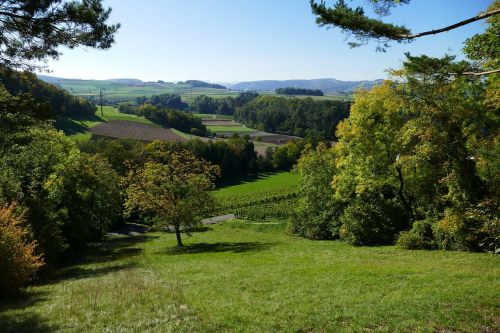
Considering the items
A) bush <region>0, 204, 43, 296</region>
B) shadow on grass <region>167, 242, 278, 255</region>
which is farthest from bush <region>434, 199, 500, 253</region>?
bush <region>0, 204, 43, 296</region>

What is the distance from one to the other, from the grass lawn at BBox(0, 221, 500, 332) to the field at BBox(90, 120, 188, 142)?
118m

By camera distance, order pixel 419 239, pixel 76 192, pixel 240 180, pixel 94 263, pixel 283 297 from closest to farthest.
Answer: pixel 283 297 → pixel 419 239 → pixel 94 263 → pixel 76 192 → pixel 240 180

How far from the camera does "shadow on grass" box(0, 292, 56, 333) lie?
13.2 meters

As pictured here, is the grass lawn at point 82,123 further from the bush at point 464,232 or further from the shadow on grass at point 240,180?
the bush at point 464,232

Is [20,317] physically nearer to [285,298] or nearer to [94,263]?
[285,298]

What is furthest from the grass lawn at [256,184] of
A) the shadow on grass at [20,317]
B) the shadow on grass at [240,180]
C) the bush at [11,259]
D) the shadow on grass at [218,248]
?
the shadow on grass at [20,317]

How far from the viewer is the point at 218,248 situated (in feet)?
128

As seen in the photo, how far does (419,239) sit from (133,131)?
439 ft

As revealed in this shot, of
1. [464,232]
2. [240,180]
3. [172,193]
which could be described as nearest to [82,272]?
[172,193]

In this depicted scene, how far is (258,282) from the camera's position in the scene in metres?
19.9

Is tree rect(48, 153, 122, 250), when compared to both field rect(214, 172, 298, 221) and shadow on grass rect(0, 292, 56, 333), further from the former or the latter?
field rect(214, 172, 298, 221)

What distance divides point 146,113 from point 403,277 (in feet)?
577

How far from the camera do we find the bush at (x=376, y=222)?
118 feet

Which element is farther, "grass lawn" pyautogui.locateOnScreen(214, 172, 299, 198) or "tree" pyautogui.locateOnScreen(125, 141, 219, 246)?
"grass lawn" pyautogui.locateOnScreen(214, 172, 299, 198)
